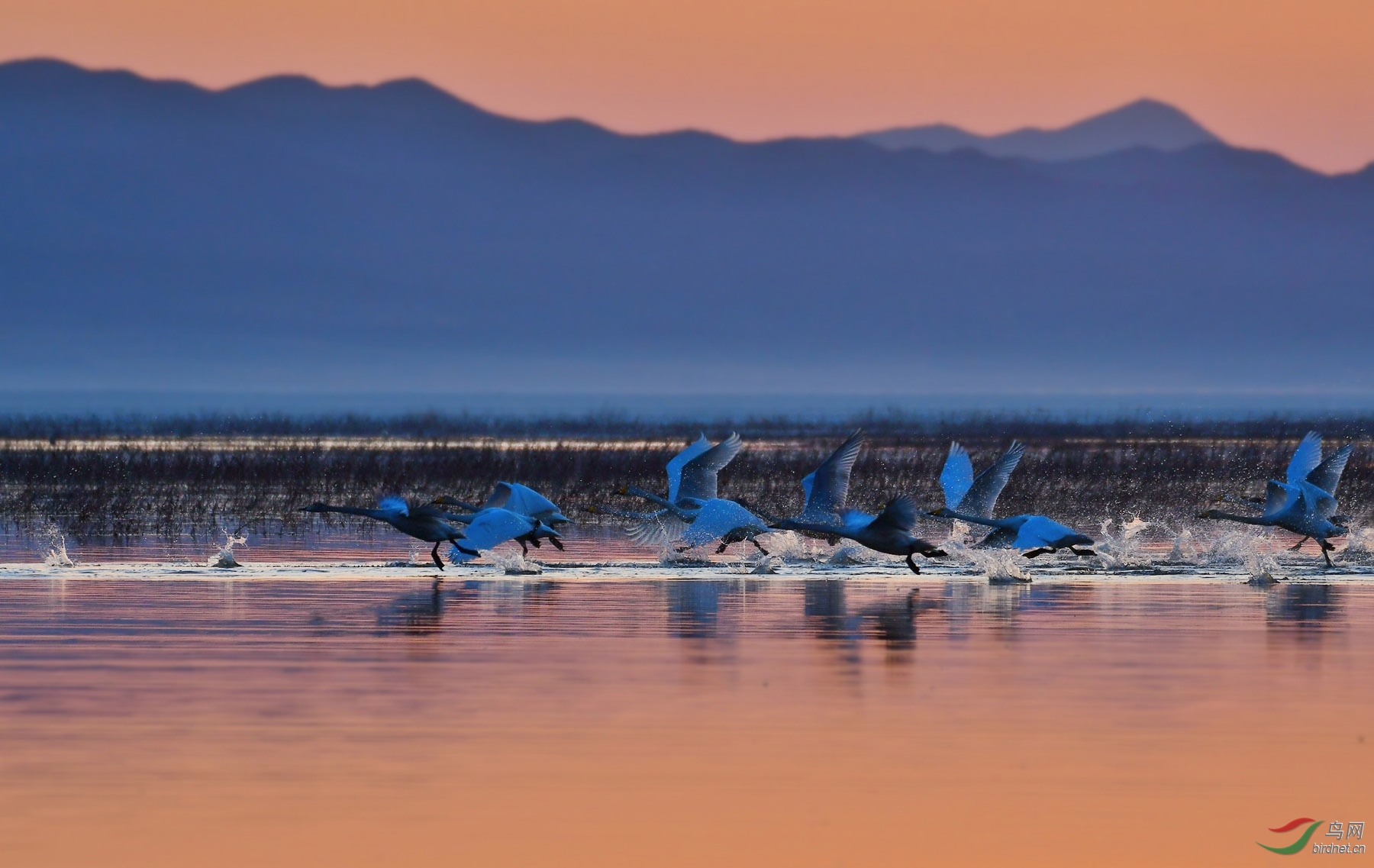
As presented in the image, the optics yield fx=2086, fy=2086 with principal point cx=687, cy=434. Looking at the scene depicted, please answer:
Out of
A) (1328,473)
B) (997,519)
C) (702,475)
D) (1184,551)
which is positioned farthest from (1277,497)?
(702,475)

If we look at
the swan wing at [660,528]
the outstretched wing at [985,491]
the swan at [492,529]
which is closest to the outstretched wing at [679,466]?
the swan wing at [660,528]

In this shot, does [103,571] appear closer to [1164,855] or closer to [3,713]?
[3,713]

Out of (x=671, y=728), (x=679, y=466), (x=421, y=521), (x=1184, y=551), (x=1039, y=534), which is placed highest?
(x=679, y=466)

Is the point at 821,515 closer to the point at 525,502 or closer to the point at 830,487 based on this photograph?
the point at 830,487

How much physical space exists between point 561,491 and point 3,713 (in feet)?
77.0

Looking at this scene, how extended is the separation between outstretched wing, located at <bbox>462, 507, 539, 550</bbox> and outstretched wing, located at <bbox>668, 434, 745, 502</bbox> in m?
2.84

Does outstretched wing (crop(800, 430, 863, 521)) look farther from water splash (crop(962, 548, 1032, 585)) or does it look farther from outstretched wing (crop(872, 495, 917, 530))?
water splash (crop(962, 548, 1032, 585))

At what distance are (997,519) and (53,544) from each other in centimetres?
1129

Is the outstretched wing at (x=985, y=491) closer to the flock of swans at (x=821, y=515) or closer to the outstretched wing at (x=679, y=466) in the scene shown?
the flock of swans at (x=821, y=515)

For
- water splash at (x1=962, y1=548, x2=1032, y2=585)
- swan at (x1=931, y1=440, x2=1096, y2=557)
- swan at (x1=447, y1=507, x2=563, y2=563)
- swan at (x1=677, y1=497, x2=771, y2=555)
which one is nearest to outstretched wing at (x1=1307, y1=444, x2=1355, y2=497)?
swan at (x1=931, y1=440, x2=1096, y2=557)

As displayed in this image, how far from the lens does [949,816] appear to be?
10297mm

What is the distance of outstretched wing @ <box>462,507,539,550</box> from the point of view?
70.1 ft

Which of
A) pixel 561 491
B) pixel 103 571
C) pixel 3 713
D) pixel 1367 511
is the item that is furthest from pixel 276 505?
pixel 3 713

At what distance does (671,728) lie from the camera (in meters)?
12.4
